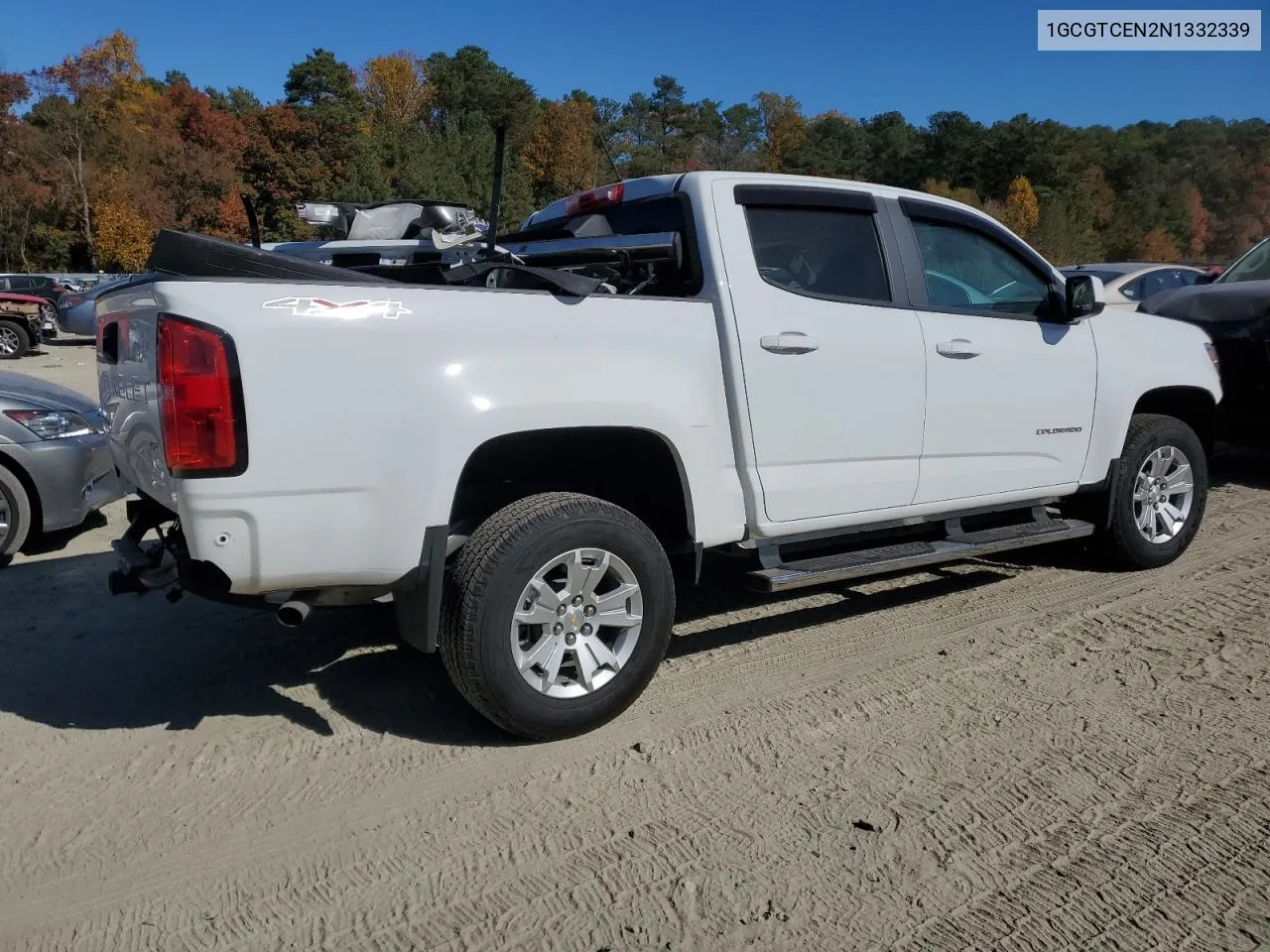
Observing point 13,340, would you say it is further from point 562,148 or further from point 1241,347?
point 562,148

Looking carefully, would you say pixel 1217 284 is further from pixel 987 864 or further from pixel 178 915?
pixel 178 915

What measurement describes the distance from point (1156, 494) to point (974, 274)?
1778 millimetres

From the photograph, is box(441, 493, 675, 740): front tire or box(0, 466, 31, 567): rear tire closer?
box(441, 493, 675, 740): front tire

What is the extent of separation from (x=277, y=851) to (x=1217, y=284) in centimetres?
823

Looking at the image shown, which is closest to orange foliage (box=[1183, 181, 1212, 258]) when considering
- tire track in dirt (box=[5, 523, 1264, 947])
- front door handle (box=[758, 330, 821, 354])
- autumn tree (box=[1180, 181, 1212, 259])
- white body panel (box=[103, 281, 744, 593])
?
autumn tree (box=[1180, 181, 1212, 259])

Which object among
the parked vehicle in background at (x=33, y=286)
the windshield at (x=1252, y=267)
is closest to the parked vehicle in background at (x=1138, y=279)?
the windshield at (x=1252, y=267)

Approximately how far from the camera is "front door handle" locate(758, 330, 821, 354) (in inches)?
157

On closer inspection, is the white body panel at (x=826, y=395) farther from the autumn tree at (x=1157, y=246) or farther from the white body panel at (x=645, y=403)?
the autumn tree at (x=1157, y=246)

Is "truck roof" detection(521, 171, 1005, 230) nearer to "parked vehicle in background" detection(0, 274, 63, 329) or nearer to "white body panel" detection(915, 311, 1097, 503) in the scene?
"white body panel" detection(915, 311, 1097, 503)

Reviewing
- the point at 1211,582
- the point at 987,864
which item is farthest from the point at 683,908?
the point at 1211,582

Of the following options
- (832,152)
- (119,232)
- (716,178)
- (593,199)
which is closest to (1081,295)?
(716,178)

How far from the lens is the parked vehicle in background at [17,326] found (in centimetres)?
1914

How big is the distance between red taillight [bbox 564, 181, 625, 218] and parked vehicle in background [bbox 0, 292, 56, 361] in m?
17.8

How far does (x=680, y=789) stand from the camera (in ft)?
10.8
